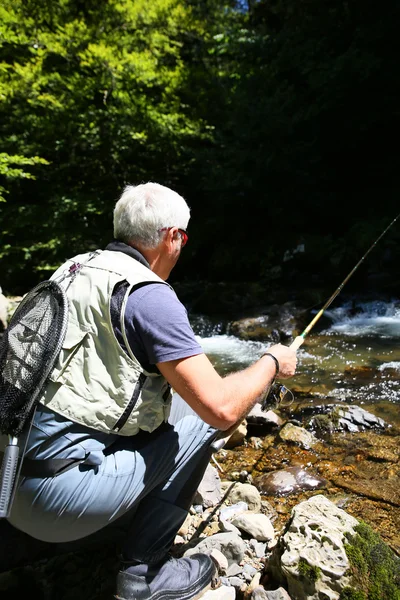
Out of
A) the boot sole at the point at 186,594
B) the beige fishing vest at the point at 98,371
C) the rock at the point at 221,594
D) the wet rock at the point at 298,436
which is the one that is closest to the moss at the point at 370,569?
the rock at the point at 221,594

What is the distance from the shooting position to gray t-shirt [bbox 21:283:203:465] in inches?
55.9

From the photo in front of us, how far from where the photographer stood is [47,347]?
1.42 m

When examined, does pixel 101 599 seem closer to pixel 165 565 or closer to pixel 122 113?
pixel 165 565

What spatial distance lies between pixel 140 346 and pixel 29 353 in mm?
380

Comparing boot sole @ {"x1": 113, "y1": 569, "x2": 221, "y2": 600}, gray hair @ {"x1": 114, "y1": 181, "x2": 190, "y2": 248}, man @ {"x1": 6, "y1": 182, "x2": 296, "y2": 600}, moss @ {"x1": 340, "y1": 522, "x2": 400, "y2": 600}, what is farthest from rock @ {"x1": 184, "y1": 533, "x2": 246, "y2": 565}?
gray hair @ {"x1": 114, "y1": 181, "x2": 190, "y2": 248}

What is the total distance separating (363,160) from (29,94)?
849 centimetres

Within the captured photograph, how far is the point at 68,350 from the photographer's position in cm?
145

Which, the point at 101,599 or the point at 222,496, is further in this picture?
the point at 222,496

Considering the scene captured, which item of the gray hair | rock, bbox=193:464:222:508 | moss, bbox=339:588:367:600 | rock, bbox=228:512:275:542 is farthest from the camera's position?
rock, bbox=193:464:222:508

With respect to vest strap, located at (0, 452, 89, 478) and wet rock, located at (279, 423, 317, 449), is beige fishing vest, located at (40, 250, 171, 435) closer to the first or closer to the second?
vest strap, located at (0, 452, 89, 478)

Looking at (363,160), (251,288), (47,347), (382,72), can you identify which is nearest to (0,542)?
(47,347)

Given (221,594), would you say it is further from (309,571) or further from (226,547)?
(309,571)

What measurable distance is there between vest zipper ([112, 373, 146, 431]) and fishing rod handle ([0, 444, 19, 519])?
33cm

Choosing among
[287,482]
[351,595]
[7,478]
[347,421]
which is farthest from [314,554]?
[347,421]
